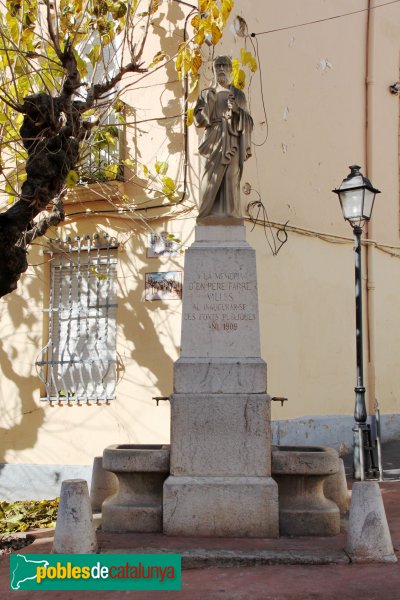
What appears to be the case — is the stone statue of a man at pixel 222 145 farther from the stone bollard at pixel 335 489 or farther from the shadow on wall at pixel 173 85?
the shadow on wall at pixel 173 85

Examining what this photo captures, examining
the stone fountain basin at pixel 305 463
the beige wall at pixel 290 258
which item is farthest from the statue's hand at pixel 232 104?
the stone fountain basin at pixel 305 463

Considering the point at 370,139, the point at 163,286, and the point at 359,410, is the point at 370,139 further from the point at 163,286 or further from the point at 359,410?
the point at 359,410

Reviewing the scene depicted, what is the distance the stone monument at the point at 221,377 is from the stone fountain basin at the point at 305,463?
0.12 meters

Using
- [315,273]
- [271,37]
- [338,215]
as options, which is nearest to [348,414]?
[315,273]

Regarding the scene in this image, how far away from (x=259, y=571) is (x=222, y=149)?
385 centimetres

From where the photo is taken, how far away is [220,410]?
20.0 ft

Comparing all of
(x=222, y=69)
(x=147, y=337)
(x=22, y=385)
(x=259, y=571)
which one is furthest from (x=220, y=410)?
(x=22, y=385)

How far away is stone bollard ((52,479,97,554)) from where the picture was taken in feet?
17.6

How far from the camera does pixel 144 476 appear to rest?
6.20 meters

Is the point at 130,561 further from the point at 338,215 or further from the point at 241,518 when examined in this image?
the point at 338,215

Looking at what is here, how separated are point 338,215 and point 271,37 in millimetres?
3100

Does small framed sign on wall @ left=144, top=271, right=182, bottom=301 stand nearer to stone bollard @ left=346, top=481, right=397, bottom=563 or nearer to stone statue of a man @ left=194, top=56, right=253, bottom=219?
stone statue of a man @ left=194, top=56, right=253, bottom=219

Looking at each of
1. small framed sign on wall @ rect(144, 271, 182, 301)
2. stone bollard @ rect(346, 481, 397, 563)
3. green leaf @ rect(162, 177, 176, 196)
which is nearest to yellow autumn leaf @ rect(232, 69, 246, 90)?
green leaf @ rect(162, 177, 176, 196)

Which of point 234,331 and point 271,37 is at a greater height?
point 271,37
